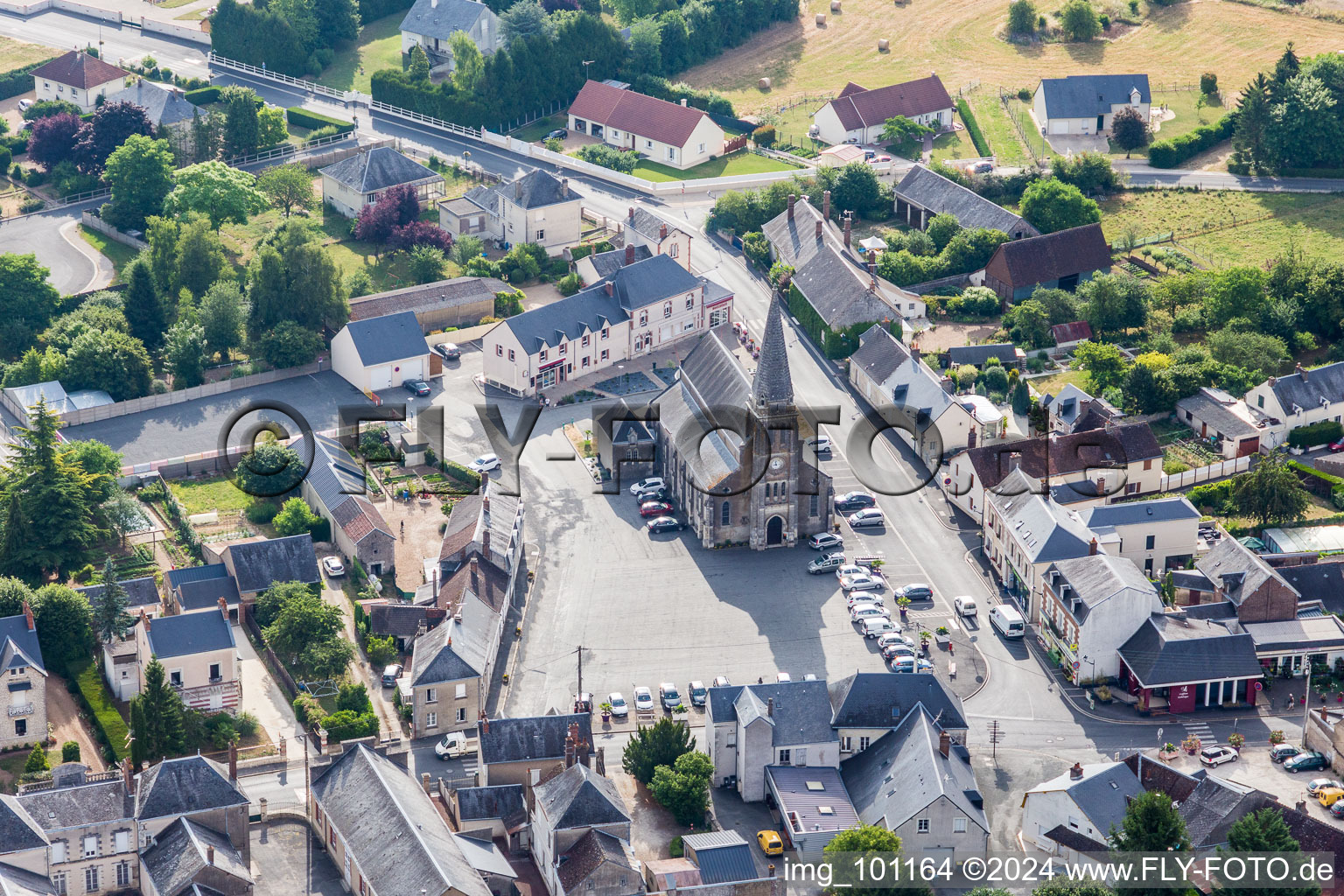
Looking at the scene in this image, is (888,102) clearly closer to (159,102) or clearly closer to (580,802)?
Answer: (159,102)

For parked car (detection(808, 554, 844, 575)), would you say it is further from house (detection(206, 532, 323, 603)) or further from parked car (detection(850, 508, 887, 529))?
house (detection(206, 532, 323, 603))

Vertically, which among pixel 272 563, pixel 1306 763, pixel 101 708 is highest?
pixel 272 563

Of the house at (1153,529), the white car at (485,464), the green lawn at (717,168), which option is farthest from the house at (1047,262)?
the white car at (485,464)

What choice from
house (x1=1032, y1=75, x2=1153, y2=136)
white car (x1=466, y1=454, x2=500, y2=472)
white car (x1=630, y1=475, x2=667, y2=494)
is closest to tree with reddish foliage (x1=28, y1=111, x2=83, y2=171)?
white car (x1=466, y1=454, x2=500, y2=472)

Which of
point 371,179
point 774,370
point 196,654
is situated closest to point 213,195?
point 371,179

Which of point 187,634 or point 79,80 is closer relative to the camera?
point 187,634

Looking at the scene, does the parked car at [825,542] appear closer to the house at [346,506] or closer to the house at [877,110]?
the house at [346,506]

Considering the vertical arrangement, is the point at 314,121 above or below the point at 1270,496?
above
